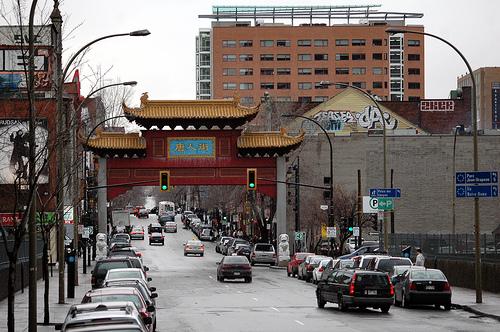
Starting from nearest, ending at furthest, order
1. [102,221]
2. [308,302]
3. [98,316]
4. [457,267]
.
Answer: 1. [98,316]
2. [308,302]
3. [457,267]
4. [102,221]

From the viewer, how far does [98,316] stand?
14297 millimetres

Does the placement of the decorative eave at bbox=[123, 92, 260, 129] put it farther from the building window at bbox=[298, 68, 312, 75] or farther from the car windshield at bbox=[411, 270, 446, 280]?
the building window at bbox=[298, 68, 312, 75]

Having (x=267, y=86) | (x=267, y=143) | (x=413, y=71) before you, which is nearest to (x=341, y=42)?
(x=413, y=71)

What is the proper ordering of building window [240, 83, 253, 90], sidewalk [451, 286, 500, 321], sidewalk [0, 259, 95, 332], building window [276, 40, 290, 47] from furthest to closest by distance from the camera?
building window [240, 83, 253, 90] < building window [276, 40, 290, 47] < sidewalk [451, 286, 500, 321] < sidewalk [0, 259, 95, 332]

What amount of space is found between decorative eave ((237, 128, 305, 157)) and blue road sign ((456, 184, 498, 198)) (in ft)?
131

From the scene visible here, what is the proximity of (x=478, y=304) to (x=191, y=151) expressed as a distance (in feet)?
138

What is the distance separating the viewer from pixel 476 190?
35.7 m

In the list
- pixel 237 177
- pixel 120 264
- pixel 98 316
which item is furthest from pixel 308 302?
pixel 237 177

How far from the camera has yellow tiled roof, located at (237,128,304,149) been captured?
249 ft

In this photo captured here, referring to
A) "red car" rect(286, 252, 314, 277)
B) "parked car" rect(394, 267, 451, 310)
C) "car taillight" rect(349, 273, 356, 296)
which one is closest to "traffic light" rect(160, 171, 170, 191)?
"red car" rect(286, 252, 314, 277)

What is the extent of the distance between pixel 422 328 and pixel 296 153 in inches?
2668

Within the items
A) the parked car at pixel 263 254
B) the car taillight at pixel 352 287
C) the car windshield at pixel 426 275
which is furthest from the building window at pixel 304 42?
the car taillight at pixel 352 287

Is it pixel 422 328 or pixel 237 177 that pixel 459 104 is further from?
pixel 422 328

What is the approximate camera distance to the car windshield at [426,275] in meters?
35.4
